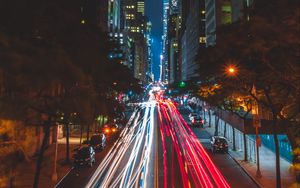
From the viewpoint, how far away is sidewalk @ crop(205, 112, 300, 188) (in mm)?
26234

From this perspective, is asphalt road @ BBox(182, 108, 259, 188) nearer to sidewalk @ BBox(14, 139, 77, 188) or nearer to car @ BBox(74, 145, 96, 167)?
car @ BBox(74, 145, 96, 167)

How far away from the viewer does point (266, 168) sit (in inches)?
1225

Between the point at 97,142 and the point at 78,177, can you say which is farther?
the point at 97,142

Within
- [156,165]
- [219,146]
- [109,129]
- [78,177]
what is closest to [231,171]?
[156,165]

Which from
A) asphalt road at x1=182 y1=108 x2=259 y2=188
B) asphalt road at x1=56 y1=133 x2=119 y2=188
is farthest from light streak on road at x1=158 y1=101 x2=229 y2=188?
asphalt road at x1=56 y1=133 x2=119 y2=188

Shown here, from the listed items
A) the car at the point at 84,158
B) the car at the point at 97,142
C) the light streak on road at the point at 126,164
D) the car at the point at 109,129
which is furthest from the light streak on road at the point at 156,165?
the car at the point at 109,129

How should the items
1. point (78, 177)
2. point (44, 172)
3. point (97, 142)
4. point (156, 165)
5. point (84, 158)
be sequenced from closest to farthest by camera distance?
point (78, 177), point (44, 172), point (156, 165), point (84, 158), point (97, 142)

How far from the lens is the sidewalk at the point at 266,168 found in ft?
86.1

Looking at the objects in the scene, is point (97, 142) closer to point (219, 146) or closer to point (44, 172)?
point (44, 172)

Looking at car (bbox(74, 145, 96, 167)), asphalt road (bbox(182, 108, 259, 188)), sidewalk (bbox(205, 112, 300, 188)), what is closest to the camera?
asphalt road (bbox(182, 108, 259, 188))

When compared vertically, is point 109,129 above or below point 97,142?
above

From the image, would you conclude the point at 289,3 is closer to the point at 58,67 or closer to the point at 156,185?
the point at 58,67

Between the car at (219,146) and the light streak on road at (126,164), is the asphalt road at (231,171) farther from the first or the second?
the light streak on road at (126,164)

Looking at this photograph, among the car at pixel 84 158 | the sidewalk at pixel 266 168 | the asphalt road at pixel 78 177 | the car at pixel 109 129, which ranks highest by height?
the car at pixel 109 129
